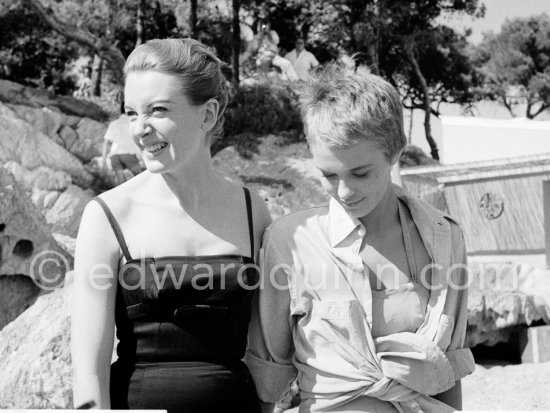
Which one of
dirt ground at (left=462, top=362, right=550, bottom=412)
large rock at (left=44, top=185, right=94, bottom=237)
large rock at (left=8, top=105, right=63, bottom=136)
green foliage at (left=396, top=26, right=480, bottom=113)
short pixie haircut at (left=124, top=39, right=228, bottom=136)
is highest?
green foliage at (left=396, top=26, right=480, bottom=113)

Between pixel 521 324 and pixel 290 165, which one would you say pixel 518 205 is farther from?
pixel 290 165

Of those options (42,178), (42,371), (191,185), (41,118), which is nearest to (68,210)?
(42,178)

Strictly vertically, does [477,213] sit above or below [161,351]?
above

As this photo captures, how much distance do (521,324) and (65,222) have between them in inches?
350

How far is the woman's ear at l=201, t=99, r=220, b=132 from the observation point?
2303 mm

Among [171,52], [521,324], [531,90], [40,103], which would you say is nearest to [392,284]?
[171,52]

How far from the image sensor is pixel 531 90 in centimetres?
3409

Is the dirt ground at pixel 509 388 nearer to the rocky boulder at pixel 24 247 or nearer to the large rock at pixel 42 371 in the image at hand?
the large rock at pixel 42 371

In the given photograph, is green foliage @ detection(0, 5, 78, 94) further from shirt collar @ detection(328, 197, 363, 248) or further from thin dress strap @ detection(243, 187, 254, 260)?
shirt collar @ detection(328, 197, 363, 248)

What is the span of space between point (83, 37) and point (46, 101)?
1746mm

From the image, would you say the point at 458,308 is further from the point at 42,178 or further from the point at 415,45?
the point at 415,45

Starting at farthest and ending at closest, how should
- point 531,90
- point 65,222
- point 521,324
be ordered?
point 531,90 < point 65,222 < point 521,324

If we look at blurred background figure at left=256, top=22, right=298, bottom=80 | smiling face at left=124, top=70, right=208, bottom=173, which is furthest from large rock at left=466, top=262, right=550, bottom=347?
blurred background figure at left=256, top=22, right=298, bottom=80

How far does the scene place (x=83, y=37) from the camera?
63.8 ft
